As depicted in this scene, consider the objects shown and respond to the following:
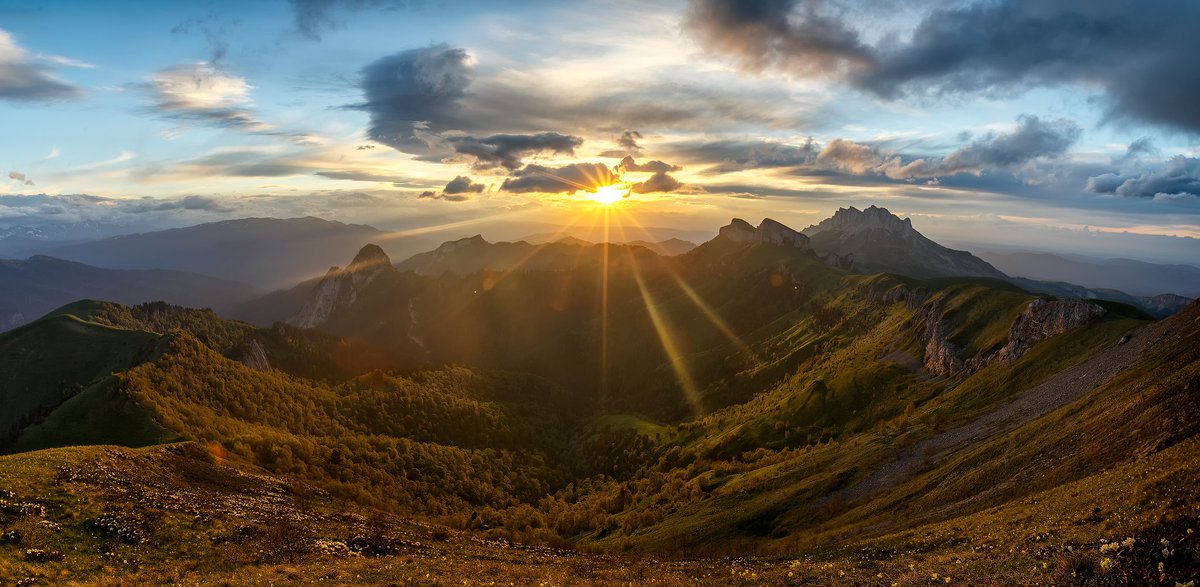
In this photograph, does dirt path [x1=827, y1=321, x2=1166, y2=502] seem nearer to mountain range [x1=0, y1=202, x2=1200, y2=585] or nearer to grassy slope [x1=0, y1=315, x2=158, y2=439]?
mountain range [x1=0, y1=202, x2=1200, y2=585]

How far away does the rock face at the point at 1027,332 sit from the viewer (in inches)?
4547

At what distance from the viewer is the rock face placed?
11550cm

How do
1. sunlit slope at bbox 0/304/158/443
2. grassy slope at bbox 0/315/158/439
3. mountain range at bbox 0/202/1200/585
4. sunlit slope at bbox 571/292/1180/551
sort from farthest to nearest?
1. grassy slope at bbox 0/315/158/439
2. sunlit slope at bbox 0/304/158/443
3. sunlit slope at bbox 571/292/1180/551
4. mountain range at bbox 0/202/1200/585

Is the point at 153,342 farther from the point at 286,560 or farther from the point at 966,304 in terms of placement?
the point at 966,304

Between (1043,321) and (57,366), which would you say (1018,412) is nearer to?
(1043,321)

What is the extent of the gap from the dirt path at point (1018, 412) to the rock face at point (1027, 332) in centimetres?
2165

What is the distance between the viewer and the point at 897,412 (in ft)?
443

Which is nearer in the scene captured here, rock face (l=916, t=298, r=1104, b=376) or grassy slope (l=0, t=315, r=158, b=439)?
rock face (l=916, t=298, r=1104, b=376)

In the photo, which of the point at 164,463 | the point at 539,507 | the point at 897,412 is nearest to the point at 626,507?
the point at 539,507

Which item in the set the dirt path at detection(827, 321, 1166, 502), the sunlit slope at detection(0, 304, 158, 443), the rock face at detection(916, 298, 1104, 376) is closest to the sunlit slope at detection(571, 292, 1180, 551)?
the dirt path at detection(827, 321, 1166, 502)

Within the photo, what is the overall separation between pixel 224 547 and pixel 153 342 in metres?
169

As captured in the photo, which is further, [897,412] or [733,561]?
[897,412]

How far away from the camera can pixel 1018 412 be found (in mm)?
89438

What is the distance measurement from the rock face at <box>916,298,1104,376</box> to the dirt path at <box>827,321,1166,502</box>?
21.6 meters
